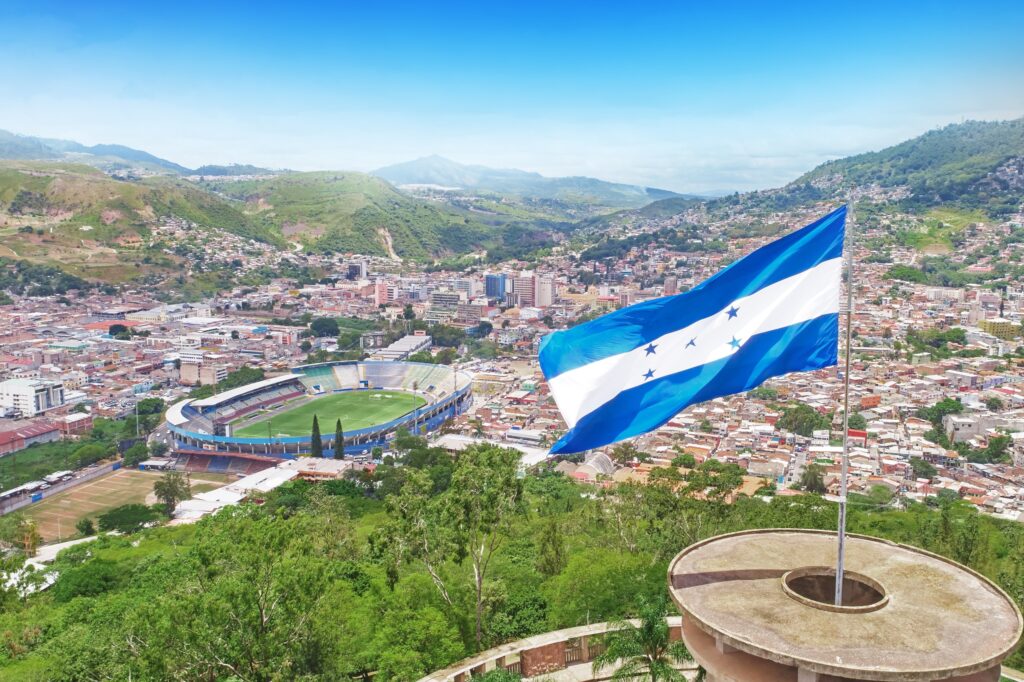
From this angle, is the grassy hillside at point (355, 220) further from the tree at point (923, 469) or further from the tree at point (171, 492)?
the tree at point (923, 469)

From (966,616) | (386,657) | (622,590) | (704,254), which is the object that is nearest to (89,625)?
(386,657)

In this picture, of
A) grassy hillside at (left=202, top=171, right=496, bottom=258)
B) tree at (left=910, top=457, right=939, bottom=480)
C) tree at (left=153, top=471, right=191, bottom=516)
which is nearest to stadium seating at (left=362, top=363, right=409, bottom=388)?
tree at (left=153, top=471, right=191, bottom=516)

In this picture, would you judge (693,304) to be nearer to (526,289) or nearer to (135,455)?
(135,455)

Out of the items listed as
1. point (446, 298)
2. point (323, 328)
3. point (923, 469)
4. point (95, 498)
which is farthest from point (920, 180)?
point (95, 498)

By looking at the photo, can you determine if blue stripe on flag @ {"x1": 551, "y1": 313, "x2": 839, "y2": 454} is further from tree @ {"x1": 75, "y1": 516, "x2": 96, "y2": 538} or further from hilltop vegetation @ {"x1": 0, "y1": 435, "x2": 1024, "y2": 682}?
tree @ {"x1": 75, "y1": 516, "x2": 96, "y2": 538}

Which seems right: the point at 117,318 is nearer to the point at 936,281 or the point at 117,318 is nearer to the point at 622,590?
the point at 622,590

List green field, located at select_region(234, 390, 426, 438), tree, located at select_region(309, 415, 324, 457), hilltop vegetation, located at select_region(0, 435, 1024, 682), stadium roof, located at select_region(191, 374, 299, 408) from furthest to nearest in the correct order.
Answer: stadium roof, located at select_region(191, 374, 299, 408), green field, located at select_region(234, 390, 426, 438), tree, located at select_region(309, 415, 324, 457), hilltop vegetation, located at select_region(0, 435, 1024, 682)
